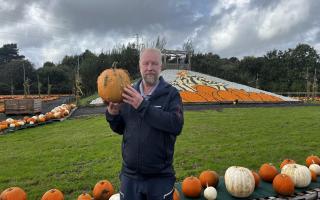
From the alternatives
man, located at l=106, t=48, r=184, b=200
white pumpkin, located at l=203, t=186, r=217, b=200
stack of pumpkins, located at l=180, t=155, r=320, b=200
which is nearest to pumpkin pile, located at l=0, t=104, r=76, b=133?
stack of pumpkins, located at l=180, t=155, r=320, b=200

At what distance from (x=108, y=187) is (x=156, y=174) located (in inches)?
74.7

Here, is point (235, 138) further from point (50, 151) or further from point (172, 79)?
point (172, 79)

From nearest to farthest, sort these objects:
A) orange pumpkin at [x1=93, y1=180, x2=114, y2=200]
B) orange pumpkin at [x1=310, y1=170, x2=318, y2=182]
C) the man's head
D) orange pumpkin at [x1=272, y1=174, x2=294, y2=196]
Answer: the man's head, orange pumpkin at [x1=93, y1=180, x2=114, y2=200], orange pumpkin at [x1=272, y1=174, x2=294, y2=196], orange pumpkin at [x1=310, y1=170, x2=318, y2=182]

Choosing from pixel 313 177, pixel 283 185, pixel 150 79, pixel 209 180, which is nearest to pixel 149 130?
pixel 150 79

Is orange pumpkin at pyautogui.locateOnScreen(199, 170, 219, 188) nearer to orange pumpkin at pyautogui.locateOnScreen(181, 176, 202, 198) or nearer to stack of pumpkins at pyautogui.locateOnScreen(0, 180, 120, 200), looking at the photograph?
orange pumpkin at pyautogui.locateOnScreen(181, 176, 202, 198)

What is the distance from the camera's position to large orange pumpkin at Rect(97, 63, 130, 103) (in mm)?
2744

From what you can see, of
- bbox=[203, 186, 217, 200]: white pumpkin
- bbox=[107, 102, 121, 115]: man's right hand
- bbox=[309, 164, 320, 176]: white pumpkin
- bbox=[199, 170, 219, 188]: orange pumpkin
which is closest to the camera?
bbox=[107, 102, 121, 115]: man's right hand

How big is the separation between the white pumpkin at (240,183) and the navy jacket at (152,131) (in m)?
2.06

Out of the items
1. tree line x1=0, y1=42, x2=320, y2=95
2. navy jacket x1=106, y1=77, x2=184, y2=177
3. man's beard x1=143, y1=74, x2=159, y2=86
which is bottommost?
navy jacket x1=106, y1=77, x2=184, y2=177

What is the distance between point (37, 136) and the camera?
464 inches

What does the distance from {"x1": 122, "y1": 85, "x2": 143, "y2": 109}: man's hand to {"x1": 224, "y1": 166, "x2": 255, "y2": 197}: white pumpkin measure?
2600 mm

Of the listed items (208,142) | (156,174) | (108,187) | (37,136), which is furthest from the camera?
(37,136)

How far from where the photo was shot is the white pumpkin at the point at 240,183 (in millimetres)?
4562

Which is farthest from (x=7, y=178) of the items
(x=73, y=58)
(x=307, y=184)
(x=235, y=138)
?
(x=73, y=58)
